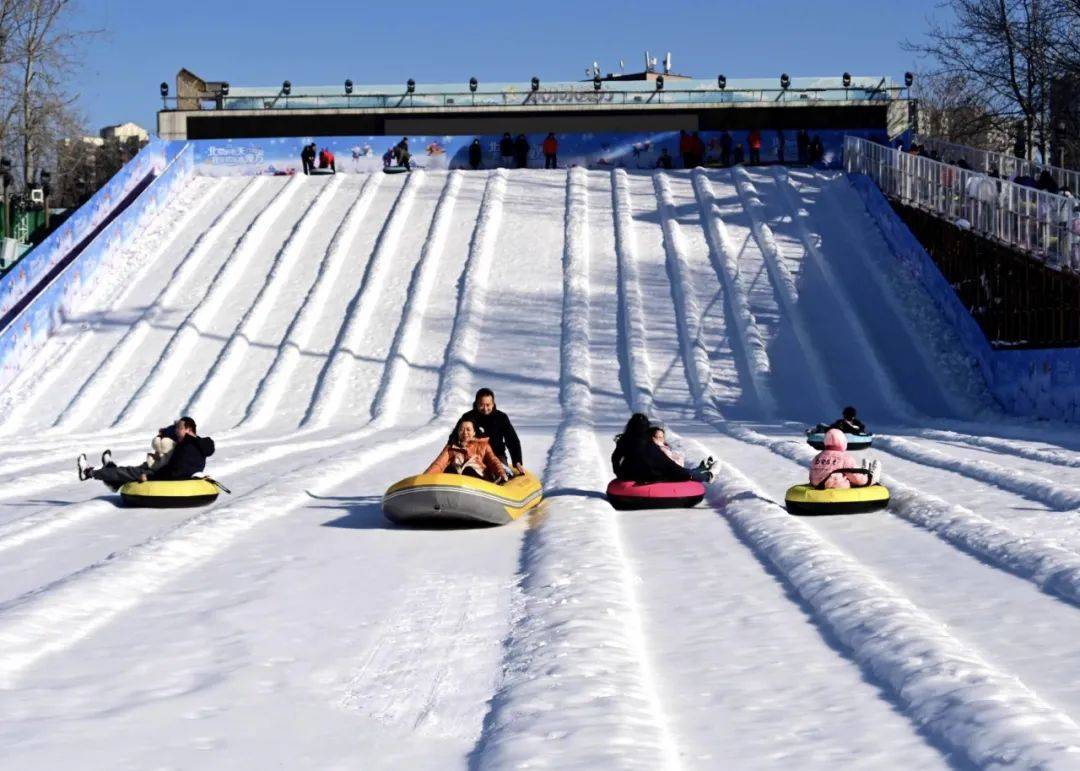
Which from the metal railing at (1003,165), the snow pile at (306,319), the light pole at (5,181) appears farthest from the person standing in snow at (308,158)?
the metal railing at (1003,165)

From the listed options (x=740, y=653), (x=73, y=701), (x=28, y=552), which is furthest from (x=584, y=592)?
(x=28, y=552)

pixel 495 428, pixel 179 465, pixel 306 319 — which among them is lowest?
pixel 179 465

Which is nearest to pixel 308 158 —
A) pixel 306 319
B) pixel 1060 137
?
pixel 306 319

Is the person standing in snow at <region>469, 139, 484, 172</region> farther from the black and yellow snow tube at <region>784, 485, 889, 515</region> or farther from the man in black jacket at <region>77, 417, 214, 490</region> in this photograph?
the black and yellow snow tube at <region>784, 485, 889, 515</region>

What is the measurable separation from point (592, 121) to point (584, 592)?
1341 inches

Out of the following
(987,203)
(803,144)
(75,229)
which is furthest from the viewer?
(803,144)

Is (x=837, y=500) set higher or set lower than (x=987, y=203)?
lower

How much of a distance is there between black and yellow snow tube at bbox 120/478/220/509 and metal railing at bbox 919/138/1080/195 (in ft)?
52.0

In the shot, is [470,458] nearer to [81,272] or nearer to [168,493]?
[168,493]

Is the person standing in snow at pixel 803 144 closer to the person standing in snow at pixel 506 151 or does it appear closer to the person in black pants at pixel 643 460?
the person standing in snow at pixel 506 151

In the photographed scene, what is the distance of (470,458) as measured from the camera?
416 inches

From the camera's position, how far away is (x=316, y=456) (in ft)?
52.8

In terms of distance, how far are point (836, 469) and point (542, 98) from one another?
102 feet

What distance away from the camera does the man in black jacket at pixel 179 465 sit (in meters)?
11.4
